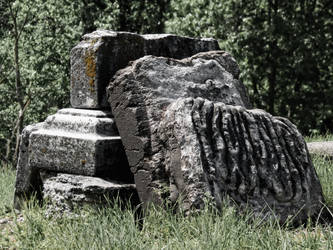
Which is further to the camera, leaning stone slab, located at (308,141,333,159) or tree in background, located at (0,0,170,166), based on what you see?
tree in background, located at (0,0,170,166)

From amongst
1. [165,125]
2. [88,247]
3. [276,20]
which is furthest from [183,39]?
[276,20]

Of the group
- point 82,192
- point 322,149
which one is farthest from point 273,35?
point 82,192

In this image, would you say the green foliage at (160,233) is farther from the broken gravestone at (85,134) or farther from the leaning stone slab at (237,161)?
the broken gravestone at (85,134)

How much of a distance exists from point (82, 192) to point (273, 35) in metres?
8.25

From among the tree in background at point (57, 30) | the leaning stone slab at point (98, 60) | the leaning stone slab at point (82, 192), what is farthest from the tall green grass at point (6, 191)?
the tree in background at point (57, 30)

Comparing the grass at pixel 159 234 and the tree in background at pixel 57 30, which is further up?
the tree in background at pixel 57 30

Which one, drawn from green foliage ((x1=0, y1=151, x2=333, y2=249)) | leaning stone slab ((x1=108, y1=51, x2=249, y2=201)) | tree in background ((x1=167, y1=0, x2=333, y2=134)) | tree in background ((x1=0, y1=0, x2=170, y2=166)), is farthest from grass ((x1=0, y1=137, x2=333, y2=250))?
tree in background ((x1=0, y1=0, x2=170, y2=166))

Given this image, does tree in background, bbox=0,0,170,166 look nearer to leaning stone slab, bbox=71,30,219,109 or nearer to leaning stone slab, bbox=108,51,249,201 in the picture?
leaning stone slab, bbox=71,30,219,109

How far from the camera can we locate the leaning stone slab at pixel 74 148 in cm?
424

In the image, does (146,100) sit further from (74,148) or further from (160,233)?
(160,233)

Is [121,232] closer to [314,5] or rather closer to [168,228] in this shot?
[168,228]

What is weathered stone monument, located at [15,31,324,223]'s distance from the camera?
3902mm

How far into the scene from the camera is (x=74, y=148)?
4320mm

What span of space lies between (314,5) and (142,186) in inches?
354
